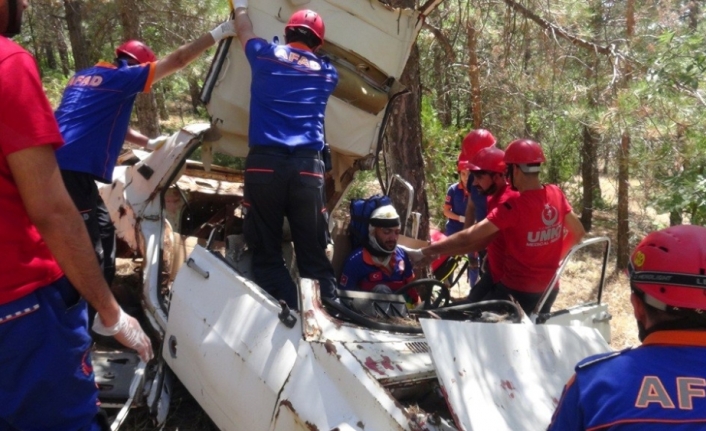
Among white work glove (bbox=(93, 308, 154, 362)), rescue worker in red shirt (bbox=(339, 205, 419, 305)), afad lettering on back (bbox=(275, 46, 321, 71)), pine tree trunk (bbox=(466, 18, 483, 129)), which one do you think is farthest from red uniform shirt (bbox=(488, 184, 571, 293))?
pine tree trunk (bbox=(466, 18, 483, 129))

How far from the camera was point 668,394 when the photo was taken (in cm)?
154

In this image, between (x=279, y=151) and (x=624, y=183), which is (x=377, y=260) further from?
(x=624, y=183)

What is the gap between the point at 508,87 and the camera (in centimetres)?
981

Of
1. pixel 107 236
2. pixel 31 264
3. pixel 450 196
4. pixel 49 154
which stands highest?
pixel 49 154

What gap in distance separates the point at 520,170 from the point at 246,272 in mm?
1889

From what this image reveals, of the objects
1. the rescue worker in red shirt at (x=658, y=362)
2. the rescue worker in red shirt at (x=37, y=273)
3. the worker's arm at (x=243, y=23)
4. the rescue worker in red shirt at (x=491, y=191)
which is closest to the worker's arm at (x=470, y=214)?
the rescue worker in red shirt at (x=491, y=191)

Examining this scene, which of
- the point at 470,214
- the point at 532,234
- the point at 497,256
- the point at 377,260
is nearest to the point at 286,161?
the point at 377,260

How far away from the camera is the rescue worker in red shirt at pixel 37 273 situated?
179 centimetres

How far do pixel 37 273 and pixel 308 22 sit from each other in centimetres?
245

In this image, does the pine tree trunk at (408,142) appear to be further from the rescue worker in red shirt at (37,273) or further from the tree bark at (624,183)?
the rescue worker in red shirt at (37,273)

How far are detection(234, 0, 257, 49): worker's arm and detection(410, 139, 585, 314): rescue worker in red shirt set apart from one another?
6.02 ft

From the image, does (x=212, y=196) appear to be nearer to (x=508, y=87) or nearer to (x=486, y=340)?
(x=486, y=340)

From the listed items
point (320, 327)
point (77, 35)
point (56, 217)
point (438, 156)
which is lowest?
point (438, 156)

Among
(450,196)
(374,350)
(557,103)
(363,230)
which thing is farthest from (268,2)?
(557,103)
